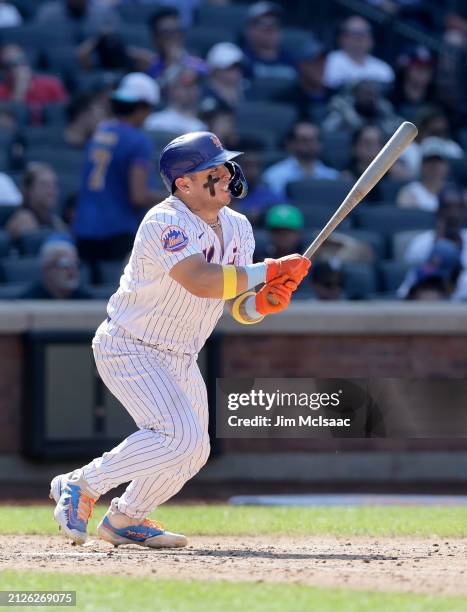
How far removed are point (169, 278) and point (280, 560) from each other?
1.20 metres

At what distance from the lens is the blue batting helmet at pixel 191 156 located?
19.0 feet

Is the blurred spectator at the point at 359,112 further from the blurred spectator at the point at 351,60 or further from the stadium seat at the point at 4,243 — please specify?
the stadium seat at the point at 4,243

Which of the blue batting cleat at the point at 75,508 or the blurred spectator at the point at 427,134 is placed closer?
the blue batting cleat at the point at 75,508

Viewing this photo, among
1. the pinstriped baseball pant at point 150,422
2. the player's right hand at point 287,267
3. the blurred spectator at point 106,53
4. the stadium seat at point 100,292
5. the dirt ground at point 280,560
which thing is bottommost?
the dirt ground at point 280,560

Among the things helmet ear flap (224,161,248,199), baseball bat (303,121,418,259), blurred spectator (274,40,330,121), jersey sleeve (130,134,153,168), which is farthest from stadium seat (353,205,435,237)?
helmet ear flap (224,161,248,199)

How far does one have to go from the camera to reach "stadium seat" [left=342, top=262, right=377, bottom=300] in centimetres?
1073

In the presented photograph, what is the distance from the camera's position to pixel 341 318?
998 centimetres

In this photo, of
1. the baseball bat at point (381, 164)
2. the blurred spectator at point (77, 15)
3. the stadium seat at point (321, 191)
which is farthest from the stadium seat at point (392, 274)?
the baseball bat at point (381, 164)

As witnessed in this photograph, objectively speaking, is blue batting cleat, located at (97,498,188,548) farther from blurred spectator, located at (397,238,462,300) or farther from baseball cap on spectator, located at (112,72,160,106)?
blurred spectator, located at (397,238,462,300)

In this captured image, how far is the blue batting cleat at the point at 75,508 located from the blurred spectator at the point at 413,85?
8724 millimetres

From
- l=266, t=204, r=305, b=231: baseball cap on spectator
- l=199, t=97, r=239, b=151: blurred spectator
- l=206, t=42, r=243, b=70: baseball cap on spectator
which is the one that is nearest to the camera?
l=266, t=204, r=305, b=231: baseball cap on spectator

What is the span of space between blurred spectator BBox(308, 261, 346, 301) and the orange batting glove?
455 centimetres

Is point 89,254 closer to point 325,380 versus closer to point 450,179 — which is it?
point 325,380

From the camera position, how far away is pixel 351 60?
13.8 meters
